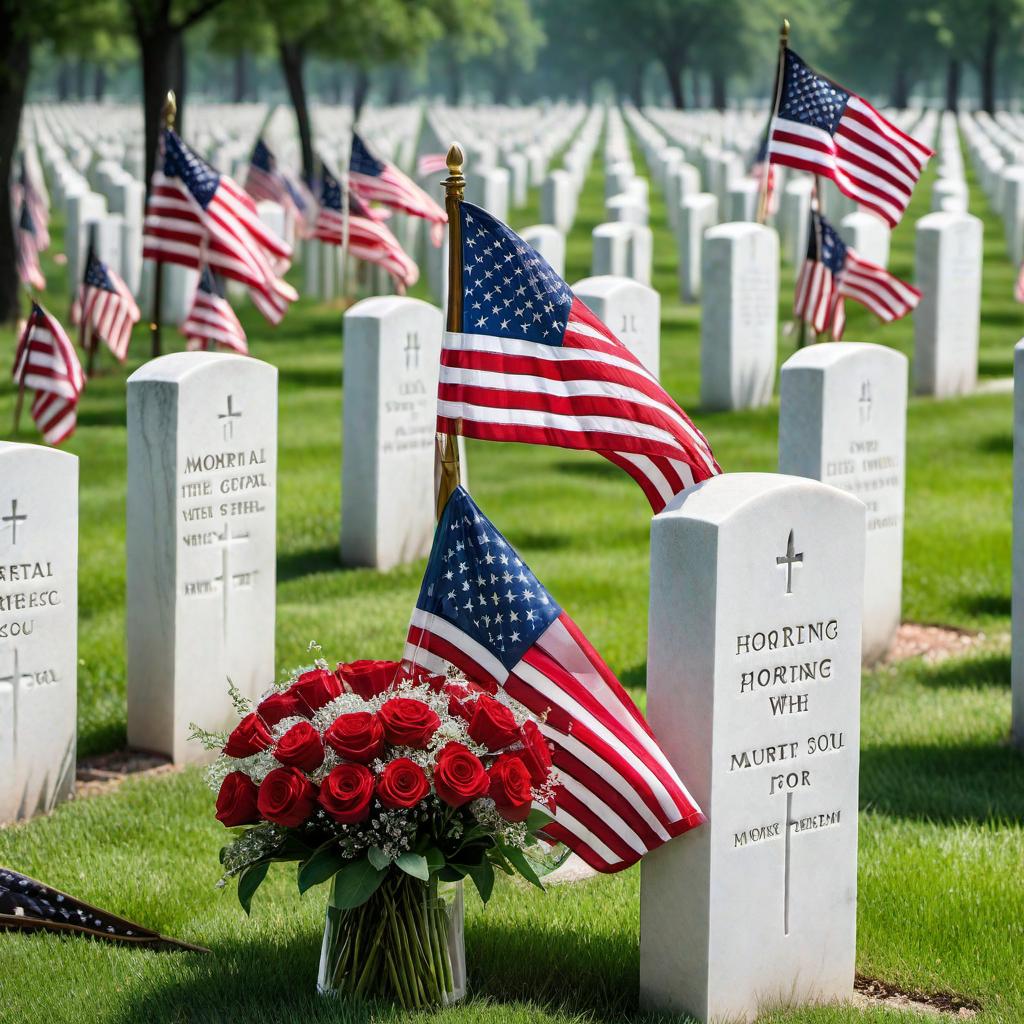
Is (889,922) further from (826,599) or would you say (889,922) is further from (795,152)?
(795,152)

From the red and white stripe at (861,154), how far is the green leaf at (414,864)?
675cm

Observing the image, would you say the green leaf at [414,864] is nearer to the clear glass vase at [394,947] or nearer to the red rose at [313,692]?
the clear glass vase at [394,947]

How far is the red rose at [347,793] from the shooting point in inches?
173

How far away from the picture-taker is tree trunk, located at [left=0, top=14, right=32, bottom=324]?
18.5m

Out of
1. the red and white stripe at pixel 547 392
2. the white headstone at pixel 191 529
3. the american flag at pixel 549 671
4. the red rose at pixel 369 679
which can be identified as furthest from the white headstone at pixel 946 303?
the red rose at pixel 369 679

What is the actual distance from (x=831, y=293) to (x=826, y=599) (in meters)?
8.49

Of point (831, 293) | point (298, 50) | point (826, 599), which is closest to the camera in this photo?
point (826, 599)

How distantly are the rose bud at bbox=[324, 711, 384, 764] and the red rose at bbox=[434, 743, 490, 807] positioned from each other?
0.16m

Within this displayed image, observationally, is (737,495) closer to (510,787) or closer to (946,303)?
(510,787)

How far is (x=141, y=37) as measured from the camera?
19406mm

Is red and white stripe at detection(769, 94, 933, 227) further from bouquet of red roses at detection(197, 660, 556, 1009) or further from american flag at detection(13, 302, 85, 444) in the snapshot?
bouquet of red roses at detection(197, 660, 556, 1009)

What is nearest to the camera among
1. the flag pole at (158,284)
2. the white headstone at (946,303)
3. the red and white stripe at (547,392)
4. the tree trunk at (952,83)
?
the red and white stripe at (547,392)

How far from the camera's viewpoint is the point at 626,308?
11.9 metres

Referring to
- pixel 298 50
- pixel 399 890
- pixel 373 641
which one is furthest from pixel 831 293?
pixel 298 50
